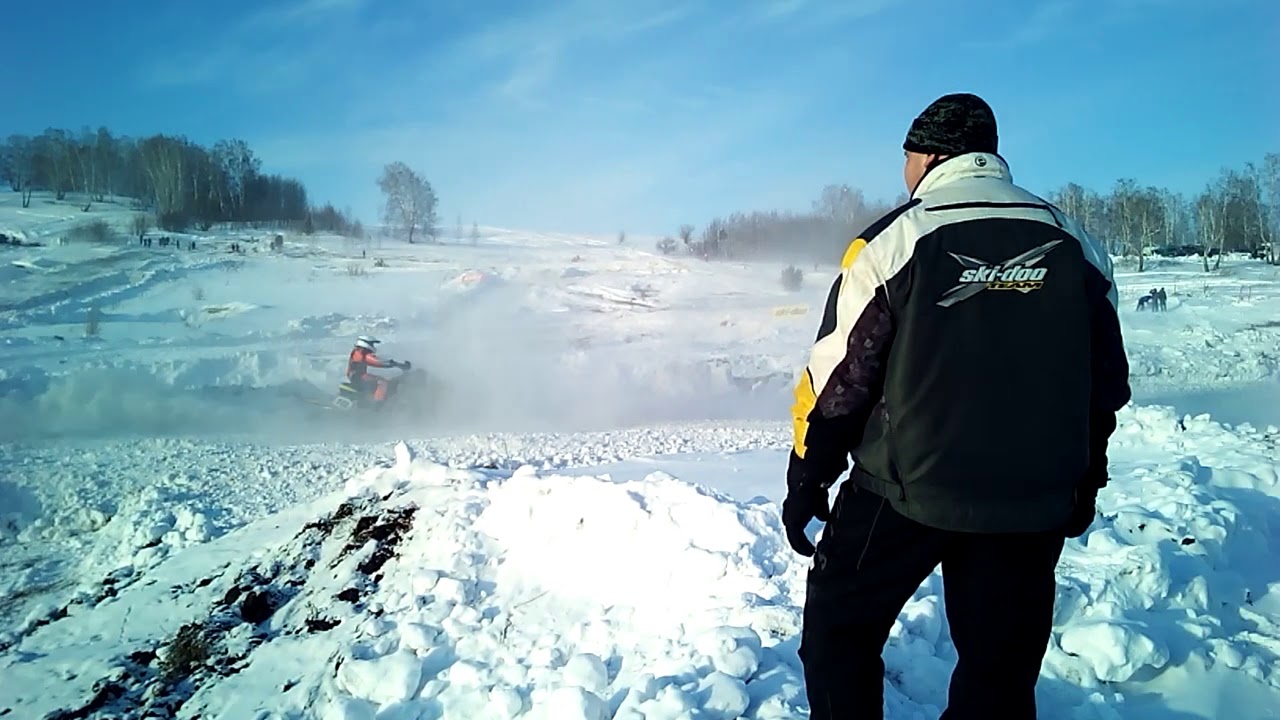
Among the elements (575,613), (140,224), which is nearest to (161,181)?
(140,224)

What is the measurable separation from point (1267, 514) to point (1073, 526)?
6211 mm

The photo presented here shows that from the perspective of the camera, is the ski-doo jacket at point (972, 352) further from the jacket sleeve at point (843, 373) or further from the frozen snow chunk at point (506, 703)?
the frozen snow chunk at point (506, 703)

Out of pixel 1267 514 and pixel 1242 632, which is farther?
pixel 1267 514

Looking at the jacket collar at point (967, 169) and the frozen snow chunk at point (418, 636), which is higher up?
the jacket collar at point (967, 169)

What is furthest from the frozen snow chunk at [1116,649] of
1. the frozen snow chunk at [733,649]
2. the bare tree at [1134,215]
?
the bare tree at [1134,215]

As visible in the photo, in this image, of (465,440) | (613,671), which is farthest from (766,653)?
(465,440)

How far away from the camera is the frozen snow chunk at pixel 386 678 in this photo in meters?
4.10

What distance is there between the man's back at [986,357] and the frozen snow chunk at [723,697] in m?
1.62

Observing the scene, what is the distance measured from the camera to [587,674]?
3820 millimetres

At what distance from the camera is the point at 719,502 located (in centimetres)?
545

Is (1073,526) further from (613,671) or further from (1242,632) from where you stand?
(1242,632)

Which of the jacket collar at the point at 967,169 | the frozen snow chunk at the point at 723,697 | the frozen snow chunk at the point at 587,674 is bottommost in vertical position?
the frozen snow chunk at the point at 587,674

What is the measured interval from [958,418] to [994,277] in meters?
0.36

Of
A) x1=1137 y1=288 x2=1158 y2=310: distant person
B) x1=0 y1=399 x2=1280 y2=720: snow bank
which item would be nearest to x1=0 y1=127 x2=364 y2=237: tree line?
x1=0 y1=399 x2=1280 y2=720: snow bank
